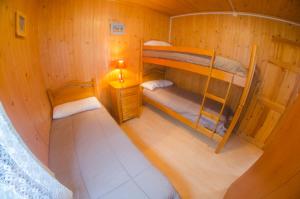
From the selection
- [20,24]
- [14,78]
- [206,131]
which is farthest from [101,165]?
[206,131]

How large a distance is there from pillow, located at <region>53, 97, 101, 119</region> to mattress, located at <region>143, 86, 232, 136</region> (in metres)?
1.31

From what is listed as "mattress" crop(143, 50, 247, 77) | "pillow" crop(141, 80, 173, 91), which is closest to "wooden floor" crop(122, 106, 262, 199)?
"pillow" crop(141, 80, 173, 91)

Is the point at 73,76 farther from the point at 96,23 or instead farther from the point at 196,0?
the point at 196,0

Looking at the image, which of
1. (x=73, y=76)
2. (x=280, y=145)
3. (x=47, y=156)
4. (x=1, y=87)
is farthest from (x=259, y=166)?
(x=73, y=76)

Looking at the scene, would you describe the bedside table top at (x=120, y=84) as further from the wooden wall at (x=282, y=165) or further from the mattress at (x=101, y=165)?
the wooden wall at (x=282, y=165)

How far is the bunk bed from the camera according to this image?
1.84 meters

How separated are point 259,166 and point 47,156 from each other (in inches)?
71.4

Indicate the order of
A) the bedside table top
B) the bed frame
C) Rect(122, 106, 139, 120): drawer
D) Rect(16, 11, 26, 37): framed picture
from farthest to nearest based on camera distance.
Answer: Rect(122, 106, 139, 120): drawer
the bedside table top
the bed frame
Rect(16, 11, 26, 37): framed picture

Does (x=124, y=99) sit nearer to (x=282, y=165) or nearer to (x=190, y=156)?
(x=190, y=156)

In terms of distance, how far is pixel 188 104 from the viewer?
2.61 metres

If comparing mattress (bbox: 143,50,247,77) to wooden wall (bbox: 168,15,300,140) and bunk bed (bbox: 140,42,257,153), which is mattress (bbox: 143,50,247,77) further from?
wooden wall (bbox: 168,15,300,140)

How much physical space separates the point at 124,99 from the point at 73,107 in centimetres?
93

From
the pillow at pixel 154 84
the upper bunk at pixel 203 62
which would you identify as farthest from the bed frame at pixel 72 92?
the upper bunk at pixel 203 62

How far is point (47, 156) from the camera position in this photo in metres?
1.40
